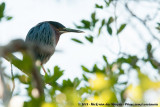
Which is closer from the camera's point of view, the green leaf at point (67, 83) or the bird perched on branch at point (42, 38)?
the green leaf at point (67, 83)

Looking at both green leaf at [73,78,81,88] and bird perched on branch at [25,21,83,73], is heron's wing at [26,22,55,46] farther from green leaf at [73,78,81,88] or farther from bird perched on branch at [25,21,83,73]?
green leaf at [73,78,81,88]

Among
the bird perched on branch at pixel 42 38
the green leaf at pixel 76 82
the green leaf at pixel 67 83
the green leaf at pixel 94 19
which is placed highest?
the green leaf at pixel 94 19

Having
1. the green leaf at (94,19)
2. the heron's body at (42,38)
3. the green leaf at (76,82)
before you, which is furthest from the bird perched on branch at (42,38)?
the green leaf at (76,82)

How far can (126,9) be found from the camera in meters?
4.14

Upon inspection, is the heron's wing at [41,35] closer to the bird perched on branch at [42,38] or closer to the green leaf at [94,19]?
the bird perched on branch at [42,38]

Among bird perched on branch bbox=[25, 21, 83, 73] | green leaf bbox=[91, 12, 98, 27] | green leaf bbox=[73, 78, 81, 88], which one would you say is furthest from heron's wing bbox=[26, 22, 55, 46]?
green leaf bbox=[73, 78, 81, 88]

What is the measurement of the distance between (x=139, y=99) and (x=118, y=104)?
247 millimetres

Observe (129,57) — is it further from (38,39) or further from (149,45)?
(38,39)

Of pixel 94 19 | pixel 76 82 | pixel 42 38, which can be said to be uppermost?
pixel 94 19

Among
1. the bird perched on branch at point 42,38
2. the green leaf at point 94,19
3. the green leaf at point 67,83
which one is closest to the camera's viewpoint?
the green leaf at point 67,83

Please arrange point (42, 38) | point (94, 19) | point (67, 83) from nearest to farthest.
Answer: point (67, 83), point (94, 19), point (42, 38)

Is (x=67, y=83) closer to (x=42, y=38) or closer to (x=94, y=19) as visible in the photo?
(x=94, y=19)

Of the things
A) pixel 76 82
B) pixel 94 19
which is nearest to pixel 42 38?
pixel 94 19

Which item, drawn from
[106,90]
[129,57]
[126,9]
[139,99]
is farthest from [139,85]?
[126,9]
